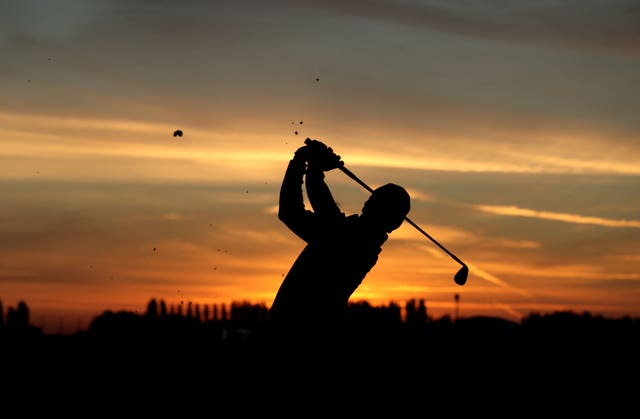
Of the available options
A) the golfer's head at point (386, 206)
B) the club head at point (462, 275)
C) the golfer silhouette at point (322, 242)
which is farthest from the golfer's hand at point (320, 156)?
the club head at point (462, 275)

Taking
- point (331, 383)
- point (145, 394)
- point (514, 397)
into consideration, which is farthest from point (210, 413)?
point (331, 383)

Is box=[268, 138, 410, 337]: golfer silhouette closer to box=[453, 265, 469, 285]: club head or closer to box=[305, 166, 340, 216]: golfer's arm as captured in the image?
box=[305, 166, 340, 216]: golfer's arm

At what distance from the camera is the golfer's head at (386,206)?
8.16 meters

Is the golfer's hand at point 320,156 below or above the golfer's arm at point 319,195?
above

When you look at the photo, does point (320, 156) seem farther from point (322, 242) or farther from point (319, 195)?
point (322, 242)

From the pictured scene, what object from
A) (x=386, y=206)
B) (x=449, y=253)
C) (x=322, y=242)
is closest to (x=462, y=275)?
(x=449, y=253)

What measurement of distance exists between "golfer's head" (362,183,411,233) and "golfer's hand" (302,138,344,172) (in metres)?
0.60

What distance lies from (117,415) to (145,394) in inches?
134

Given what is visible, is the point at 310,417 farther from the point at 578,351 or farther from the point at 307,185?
the point at 578,351

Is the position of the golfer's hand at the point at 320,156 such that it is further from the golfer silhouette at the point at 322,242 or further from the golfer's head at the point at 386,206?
the golfer's head at the point at 386,206

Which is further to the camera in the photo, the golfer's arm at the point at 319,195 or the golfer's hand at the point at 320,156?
the golfer's hand at the point at 320,156

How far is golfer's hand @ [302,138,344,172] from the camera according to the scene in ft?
28.1

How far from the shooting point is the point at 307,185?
846 centimetres

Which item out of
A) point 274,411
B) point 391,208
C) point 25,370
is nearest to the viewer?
point 274,411
